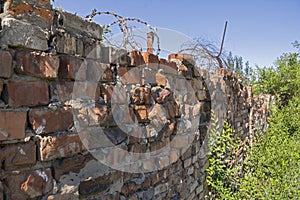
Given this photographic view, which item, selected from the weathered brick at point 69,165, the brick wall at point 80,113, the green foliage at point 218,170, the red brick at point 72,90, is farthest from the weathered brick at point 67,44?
the green foliage at point 218,170

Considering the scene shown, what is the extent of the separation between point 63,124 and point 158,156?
2.84 ft

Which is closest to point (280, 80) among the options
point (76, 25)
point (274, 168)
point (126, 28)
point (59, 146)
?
point (274, 168)

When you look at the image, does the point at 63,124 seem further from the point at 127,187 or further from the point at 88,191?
the point at 127,187

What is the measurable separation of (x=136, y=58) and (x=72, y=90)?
521 millimetres

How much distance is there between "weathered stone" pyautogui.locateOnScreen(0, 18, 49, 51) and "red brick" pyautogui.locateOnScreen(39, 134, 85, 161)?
1.13ft

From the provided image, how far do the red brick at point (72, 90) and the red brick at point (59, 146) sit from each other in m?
0.16

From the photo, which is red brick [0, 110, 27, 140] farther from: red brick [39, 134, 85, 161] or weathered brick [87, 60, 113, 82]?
weathered brick [87, 60, 113, 82]

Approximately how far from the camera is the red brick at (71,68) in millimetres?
1138

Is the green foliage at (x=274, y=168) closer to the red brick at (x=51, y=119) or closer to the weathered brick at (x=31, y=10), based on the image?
the red brick at (x=51, y=119)

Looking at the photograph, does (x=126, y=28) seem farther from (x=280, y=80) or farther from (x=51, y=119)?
(x=280, y=80)

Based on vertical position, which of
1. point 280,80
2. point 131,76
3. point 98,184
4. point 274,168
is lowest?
point 274,168

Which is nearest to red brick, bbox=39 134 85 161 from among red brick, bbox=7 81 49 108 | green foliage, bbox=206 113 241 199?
red brick, bbox=7 81 49 108

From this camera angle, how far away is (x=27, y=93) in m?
1.01

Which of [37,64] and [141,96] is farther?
[141,96]
